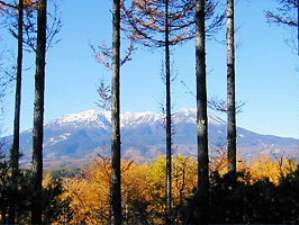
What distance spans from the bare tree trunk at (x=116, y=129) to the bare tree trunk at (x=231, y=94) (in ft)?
8.18

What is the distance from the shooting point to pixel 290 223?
27.2 feet

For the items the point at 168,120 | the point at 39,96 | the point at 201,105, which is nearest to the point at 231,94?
the point at 201,105

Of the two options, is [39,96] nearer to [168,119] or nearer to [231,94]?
[231,94]

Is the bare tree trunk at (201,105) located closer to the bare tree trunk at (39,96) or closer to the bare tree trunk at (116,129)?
the bare tree trunk at (116,129)

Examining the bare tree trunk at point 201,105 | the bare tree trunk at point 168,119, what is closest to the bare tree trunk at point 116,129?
the bare tree trunk at point 201,105

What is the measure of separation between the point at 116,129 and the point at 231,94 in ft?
9.26

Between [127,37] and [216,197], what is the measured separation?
34.9 ft

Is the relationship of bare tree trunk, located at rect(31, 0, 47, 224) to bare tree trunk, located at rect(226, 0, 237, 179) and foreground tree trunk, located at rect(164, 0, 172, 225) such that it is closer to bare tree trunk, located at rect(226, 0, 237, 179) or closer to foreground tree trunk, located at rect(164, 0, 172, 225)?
bare tree trunk, located at rect(226, 0, 237, 179)

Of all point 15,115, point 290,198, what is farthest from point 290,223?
point 15,115

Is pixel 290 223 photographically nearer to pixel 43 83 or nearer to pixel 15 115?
pixel 43 83

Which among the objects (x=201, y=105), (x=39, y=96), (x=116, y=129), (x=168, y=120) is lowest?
(x=116, y=129)

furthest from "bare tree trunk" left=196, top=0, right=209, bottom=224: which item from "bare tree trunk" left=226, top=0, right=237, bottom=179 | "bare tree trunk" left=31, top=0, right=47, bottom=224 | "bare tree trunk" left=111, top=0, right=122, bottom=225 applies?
"bare tree trunk" left=31, top=0, right=47, bottom=224

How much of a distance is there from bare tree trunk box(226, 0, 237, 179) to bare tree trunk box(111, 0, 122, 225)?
2493 millimetres

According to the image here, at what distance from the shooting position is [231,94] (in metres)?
12.9
